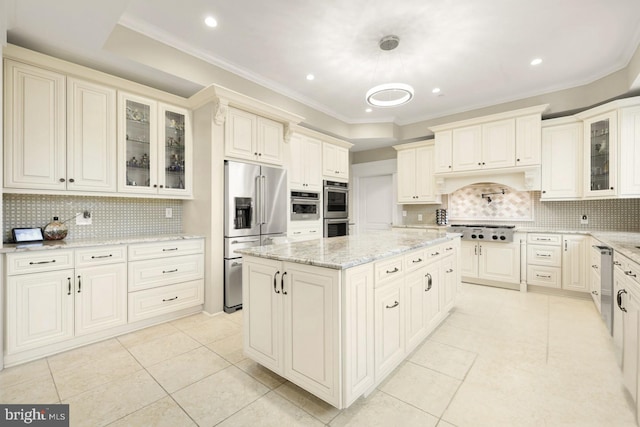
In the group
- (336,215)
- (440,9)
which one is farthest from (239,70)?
(336,215)

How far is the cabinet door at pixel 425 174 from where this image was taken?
5.10 m

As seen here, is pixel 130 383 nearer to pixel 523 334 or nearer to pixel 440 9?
pixel 523 334

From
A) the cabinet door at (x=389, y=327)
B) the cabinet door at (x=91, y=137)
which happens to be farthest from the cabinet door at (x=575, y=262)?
the cabinet door at (x=91, y=137)

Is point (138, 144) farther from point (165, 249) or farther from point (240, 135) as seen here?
point (165, 249)

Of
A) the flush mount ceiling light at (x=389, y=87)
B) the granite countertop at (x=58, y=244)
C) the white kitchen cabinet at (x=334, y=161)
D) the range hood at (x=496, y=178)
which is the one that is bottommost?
the granite countertop at (x=58, y=244)

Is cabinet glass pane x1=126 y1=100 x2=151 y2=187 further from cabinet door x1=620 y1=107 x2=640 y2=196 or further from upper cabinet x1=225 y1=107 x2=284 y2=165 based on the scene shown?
cabinet door x1=620 y1=107 x2=640 y2=196

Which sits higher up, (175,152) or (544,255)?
(175,152)

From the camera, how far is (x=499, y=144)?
4.22 meters

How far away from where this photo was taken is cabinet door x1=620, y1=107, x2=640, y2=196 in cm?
327

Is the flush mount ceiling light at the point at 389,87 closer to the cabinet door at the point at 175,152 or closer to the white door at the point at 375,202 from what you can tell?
the cabinet door at the point at 175,152

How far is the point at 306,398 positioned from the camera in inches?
68.4

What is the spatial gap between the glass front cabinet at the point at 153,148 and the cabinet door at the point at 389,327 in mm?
2658

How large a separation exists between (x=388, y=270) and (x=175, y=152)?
9.32 feet
